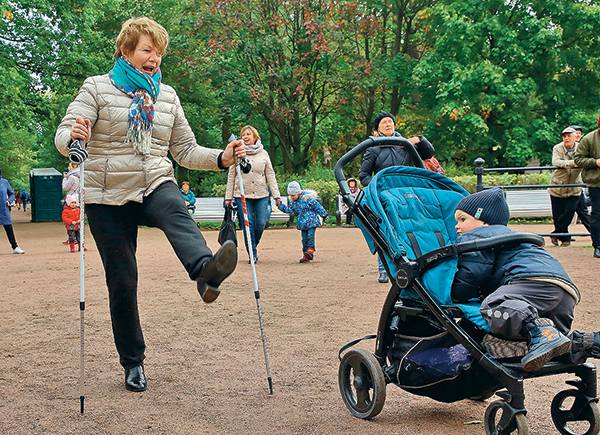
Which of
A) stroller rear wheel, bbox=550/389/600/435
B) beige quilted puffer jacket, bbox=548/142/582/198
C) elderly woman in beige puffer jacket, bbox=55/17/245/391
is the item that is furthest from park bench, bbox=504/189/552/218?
stroller rear wheel, bbox=550/389/600/435

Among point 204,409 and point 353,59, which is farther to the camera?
point 353,59

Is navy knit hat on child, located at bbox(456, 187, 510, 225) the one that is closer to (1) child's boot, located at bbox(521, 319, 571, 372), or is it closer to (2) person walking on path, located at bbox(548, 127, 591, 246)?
(1) child's boot, located at bbox(521, 319, 571, 372)

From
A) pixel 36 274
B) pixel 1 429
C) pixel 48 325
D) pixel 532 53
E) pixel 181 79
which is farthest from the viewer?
pixel 181 79

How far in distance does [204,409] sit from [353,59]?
88.0 ft

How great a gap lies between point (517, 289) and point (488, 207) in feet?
1.98

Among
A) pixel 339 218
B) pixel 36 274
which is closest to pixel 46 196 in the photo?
pixel 339 218

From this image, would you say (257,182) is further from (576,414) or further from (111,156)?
(576,414)

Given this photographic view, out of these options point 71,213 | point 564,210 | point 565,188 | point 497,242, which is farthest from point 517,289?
point 71,213

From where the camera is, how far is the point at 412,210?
4434mm

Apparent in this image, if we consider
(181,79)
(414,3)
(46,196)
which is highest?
(414,3)

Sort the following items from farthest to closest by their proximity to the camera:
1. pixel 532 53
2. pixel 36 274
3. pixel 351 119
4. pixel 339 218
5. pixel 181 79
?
pixel 351 119
pixel 181 79
pixel 532 53
pixel 339 218
pixel 36 274

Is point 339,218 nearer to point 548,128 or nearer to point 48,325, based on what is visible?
point 548,128

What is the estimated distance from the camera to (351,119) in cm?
3284

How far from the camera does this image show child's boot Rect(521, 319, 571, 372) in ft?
11.2
